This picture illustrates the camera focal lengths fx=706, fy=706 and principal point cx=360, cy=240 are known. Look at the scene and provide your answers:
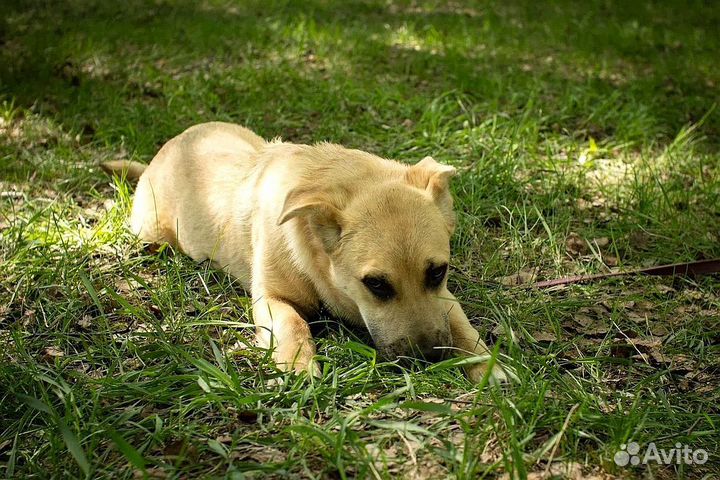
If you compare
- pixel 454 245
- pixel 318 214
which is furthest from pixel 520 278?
pixel 318 214

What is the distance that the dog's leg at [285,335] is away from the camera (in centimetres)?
357

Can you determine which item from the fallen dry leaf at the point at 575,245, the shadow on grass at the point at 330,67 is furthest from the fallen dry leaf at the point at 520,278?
the shadow on grass at the point at 330,67

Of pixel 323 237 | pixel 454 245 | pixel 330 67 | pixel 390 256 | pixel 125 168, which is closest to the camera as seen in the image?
pixel 390 256

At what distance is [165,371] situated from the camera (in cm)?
352

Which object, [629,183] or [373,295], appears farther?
[629,183]

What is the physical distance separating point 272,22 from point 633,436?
7.93m

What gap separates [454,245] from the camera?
499 cm

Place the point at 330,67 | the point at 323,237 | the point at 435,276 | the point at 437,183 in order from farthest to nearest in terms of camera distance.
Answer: the point at 330,67 < the point at 437,183 < the point at 323,237 < the point at 435,276

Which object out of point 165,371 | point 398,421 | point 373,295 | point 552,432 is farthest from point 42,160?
point 552,432

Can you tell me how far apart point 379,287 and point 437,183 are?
2.45 feet

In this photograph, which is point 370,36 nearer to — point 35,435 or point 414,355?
point 414,355

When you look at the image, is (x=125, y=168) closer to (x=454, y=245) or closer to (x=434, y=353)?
(x=454, y=245)

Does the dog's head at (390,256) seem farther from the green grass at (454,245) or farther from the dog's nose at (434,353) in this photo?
the green grass at (454,245)

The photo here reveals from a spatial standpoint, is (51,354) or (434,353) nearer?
(434,353)
